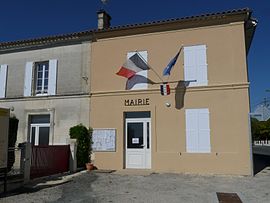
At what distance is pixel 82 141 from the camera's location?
13.0 meters

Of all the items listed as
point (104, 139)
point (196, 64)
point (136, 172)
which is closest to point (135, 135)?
point (104, 139)

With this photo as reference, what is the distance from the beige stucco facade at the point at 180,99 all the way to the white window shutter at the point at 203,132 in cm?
15

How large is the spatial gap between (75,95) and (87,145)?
2284 millimetres

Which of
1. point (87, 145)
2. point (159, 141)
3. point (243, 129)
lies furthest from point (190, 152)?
point (87, 145)

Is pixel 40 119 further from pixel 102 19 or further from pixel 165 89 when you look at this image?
→ pixel 165 89

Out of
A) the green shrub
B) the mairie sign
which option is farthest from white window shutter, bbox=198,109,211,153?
the green shrub

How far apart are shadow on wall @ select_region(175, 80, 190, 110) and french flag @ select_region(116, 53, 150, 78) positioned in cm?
151

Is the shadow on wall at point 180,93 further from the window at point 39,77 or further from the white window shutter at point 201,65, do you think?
the window at point 39,77

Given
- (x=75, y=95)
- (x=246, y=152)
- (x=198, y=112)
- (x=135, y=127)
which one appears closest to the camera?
(x=246, y=152)

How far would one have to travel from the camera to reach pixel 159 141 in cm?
1232

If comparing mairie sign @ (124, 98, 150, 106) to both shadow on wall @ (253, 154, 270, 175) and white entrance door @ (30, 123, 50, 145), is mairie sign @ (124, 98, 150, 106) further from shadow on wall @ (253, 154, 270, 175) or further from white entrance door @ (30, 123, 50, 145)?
shadow on wall @ (253, 154, 270, 175)

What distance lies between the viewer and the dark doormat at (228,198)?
7.36 m

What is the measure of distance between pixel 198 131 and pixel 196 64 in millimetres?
2603

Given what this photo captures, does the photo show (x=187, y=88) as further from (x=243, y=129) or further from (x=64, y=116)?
(x=64, y=116)
